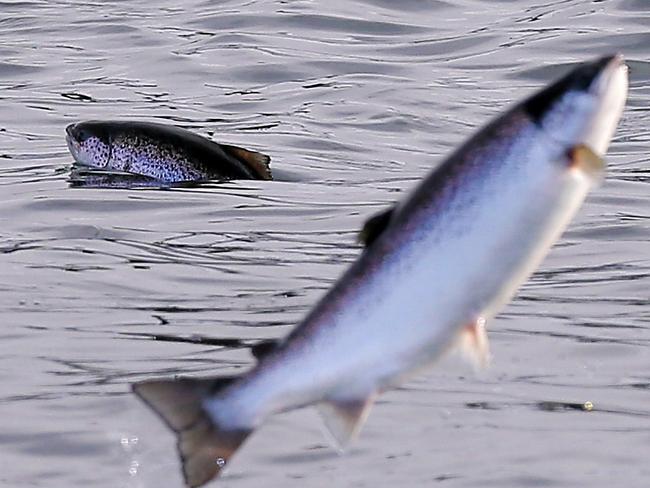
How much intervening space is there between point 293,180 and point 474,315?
678 centimetres

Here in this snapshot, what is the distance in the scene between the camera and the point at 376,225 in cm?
318

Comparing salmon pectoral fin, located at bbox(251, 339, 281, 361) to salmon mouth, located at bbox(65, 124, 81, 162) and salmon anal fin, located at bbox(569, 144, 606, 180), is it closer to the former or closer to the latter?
salmon anal fin, located at bbox(569, 144, 606, 180)

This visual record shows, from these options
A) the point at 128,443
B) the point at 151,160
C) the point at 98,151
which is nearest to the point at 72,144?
the point at 98,151

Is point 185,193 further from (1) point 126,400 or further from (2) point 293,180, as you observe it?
(1) point 126,400

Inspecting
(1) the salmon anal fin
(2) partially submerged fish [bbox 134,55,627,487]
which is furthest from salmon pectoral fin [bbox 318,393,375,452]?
(1) the salmon anal fin

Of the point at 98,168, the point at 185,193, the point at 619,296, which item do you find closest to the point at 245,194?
the point at 185,193

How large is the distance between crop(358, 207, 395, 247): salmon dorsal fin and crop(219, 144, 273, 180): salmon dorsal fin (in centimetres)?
651

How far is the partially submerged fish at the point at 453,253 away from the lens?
303 cm

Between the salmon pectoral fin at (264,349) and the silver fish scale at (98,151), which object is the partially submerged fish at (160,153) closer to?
the silver fish scale at (98,151)

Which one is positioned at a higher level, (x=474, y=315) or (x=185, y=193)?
(x=474, y=315)

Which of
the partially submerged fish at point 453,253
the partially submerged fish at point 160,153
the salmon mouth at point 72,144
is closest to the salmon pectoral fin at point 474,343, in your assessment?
the partially submerged fish at point 453,253

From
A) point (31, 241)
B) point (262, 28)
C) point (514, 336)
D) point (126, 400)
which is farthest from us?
point (262, 28)

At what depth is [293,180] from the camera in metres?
9.83

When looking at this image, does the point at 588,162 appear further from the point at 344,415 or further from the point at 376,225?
the point at 344,415
